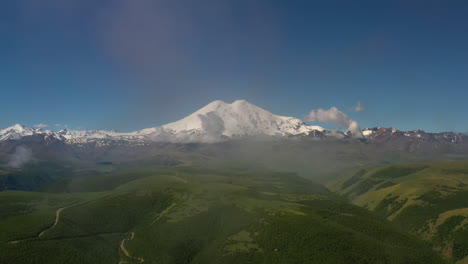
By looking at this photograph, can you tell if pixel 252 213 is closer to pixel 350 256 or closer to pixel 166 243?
pixel 166 243

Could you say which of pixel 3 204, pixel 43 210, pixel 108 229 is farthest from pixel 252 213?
pixel 3 204

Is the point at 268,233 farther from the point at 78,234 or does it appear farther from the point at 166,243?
the point at 78,234

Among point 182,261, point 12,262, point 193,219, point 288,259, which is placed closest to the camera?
point 12,262

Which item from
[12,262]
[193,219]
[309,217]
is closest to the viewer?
[12,262]

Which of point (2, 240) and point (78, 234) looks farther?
point (78, 234)

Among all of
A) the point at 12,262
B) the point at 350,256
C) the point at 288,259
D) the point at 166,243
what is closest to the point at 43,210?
the point at 12,262

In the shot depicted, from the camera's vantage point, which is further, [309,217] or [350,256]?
[309,217]

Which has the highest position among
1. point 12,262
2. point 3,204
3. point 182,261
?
point 3,204

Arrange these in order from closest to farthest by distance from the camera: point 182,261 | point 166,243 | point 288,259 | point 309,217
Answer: point 288,259
point 182,261
point 166,243
point 309,217

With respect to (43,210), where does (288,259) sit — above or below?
below
